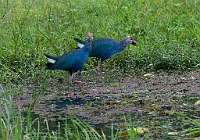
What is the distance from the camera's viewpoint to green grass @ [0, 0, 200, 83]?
9.15 metres

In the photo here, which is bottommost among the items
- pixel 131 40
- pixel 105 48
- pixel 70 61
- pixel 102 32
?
pixel 70 61

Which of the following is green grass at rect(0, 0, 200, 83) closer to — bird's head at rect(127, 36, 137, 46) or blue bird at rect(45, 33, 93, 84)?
bird's head at rect(127, 36, 137, 46)

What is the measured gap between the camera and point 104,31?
405 inches

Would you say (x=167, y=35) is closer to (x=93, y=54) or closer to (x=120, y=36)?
(x=120, y=36)

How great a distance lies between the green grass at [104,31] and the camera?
9.15 metres

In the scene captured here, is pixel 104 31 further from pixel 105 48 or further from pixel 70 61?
pixel 70 61

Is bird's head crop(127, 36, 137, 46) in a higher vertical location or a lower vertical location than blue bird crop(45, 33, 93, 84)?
higher

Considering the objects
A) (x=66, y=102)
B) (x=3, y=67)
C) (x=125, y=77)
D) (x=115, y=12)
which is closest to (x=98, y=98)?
(x=66, y=102)

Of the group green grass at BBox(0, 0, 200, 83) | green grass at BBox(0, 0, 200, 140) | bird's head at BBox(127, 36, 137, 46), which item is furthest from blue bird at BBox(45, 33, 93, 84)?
bird's head at BBox(127, 36, 137, 46)

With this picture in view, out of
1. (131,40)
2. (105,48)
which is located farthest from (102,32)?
(105,48)

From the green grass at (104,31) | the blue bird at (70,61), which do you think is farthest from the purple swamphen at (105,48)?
the blue bird at (70,61)

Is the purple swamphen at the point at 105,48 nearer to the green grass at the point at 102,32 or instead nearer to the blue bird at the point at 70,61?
the green grass at the point at 102,32

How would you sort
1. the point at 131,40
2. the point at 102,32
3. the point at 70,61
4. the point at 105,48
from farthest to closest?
the point at 102,32, the point at 131,40, the point at 105,48, the point at 70,61

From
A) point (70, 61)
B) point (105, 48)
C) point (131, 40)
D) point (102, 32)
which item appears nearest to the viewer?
point (70, 61)
